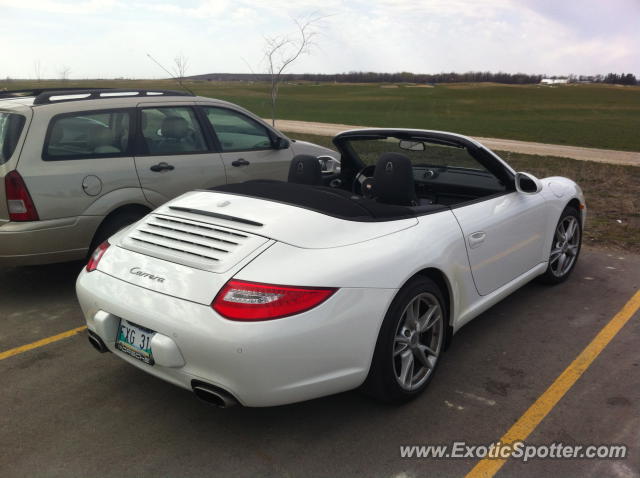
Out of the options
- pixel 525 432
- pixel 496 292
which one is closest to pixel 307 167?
pixel 496 292

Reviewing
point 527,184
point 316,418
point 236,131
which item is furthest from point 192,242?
point 236,131

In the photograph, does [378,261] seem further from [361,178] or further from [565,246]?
[565,246]

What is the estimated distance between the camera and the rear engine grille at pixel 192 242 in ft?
9.39

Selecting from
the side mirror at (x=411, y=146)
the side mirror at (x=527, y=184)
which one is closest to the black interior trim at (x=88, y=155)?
the side mirror at (x=411, y=146)

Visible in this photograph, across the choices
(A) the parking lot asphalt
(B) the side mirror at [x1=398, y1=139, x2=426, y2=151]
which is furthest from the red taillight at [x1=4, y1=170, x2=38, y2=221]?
(B) the side mirror at [x1=398, y1=139, x2=426, y2=151]

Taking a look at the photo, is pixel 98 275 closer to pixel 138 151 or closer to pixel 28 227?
pixel 28 227

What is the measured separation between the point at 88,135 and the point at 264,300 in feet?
10.2

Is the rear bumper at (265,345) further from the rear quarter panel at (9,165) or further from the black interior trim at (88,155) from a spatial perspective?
the black interior trim at (88,155)

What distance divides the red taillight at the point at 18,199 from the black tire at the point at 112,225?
55cm

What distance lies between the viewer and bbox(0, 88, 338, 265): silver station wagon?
4.50m

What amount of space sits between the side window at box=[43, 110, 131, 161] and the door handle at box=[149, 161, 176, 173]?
0.27m

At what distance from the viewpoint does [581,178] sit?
10.8 metres

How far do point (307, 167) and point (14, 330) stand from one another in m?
2.47

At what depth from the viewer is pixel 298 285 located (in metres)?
2.64
